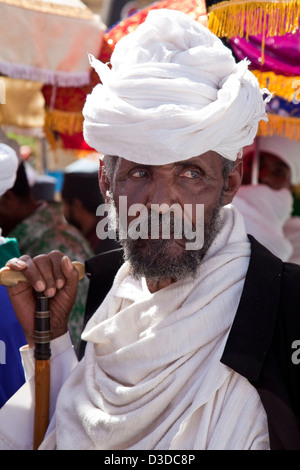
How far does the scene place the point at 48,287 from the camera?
2.72 metres

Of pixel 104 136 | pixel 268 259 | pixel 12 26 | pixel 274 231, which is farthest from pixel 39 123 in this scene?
pixel 268 259

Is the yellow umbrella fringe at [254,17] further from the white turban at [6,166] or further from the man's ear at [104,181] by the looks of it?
the white turban at [6,166]

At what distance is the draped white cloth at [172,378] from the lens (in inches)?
92.3

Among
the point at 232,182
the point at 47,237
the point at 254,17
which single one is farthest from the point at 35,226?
the point at 232,182

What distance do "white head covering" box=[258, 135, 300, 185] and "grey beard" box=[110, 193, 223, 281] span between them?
3342mm

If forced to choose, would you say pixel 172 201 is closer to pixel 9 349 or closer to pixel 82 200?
pixel 9 349

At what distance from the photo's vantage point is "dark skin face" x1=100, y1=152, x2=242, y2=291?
258 centimetres

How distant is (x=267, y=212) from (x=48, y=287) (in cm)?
303

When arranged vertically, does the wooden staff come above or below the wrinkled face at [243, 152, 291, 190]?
above

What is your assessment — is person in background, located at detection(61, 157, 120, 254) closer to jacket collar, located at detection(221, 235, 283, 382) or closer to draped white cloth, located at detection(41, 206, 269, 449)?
draped white cloth, located at detection(41, 206, 269, 449)

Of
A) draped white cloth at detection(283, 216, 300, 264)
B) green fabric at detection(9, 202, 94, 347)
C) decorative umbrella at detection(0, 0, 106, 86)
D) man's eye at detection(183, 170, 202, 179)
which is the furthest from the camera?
draped white cloth at detection(283, 216, 300, 264)

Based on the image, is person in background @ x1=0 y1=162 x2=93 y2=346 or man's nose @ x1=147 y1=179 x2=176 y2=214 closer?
man's nose @ x1=147 y1=179 x2=176 y2=214

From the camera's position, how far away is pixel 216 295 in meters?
2.49

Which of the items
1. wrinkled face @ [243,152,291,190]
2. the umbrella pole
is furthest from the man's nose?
wrinkled face @ [243,152,291,190]
